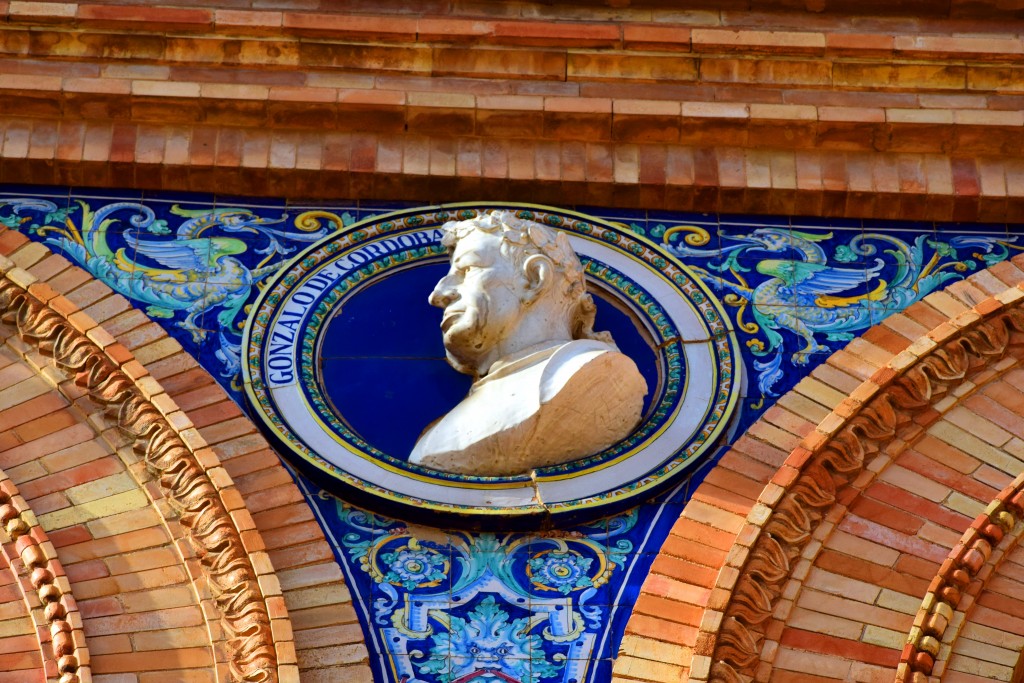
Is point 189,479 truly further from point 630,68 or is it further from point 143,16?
point 630,68

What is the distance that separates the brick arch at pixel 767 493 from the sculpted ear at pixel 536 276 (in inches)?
52.9

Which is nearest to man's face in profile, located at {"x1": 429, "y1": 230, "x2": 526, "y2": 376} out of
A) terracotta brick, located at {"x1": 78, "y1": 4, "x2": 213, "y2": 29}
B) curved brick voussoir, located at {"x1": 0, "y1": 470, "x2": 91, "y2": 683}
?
terracotta brick, located at {"x1": 78, "y1": 4, "x2": 213, "y2": 29}

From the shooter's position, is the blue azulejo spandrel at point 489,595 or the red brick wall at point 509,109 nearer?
the blue azulejo spandrel at point 489,595

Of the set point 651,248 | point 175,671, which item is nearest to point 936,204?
point 651,248

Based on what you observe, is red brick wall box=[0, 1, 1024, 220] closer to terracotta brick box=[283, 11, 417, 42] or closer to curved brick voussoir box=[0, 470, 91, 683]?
terracotta brick box=[283, 11, 417, 42]

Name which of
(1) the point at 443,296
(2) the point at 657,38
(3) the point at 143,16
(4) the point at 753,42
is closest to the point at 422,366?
(1) the point at 443,296

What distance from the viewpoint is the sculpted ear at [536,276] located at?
13.8 metres

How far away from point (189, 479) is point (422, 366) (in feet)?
6.30

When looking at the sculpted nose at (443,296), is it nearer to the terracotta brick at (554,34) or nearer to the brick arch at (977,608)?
the terracotta brick at (554,34)

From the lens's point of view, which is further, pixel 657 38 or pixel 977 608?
pixel 657 38

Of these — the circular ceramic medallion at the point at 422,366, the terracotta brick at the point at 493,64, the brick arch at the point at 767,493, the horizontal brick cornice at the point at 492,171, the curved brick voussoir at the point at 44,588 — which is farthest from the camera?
the terracotta brick at the point at 493,64

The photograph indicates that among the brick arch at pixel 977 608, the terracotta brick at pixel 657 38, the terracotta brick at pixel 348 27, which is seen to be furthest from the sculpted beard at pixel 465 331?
the brick arch at pixel 977 608

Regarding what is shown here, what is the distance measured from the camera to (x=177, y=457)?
12695 mm

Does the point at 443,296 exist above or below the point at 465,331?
above
